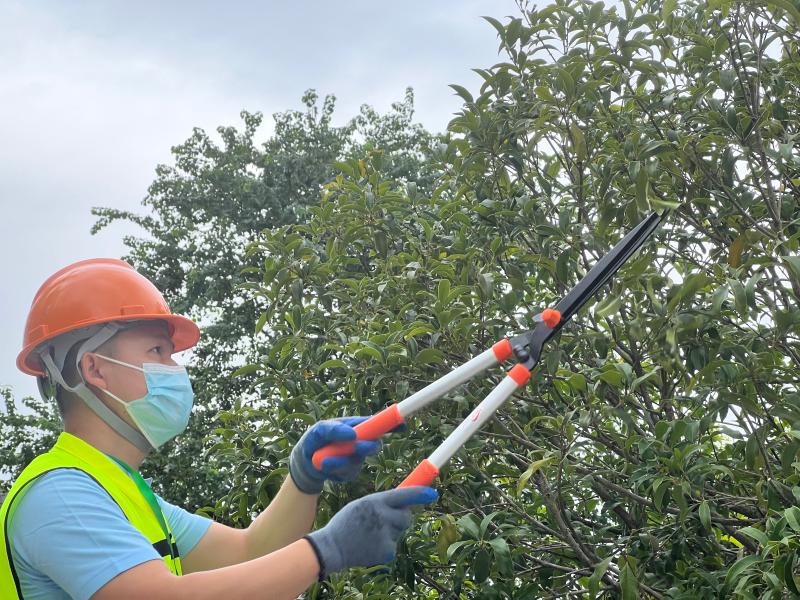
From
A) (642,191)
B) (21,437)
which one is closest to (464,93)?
(642,191)

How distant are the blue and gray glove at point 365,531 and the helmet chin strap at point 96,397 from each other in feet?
1.76

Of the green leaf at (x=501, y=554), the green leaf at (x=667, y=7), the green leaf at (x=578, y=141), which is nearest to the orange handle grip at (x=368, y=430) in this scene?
the green leaf at (x=501, y=554)

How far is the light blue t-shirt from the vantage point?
193 cm

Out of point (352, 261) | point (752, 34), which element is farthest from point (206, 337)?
point (752, 34)

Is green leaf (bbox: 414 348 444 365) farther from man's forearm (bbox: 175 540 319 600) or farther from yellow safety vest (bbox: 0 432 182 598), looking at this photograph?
man's forearm (bbox: 175 540 319 600)

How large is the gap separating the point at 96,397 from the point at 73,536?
44 centimetres

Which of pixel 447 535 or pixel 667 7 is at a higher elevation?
pixel 667 7

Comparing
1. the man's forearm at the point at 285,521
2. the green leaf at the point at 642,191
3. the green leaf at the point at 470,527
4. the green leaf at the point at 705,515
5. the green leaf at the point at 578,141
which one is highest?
the green leaf at the point at 578,141

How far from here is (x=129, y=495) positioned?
2.23 meters

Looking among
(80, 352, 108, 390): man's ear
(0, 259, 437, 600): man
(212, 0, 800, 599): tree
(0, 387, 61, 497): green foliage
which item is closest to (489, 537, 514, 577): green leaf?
(212, 0, 800, 599): tree

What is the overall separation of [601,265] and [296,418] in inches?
65.1

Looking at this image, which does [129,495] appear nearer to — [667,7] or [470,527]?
[470,527]

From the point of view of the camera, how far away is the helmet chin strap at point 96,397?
2.31m

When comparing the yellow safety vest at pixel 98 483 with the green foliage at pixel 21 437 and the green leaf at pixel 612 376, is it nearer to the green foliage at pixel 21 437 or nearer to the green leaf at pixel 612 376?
the green leaf at pixel 612 376
